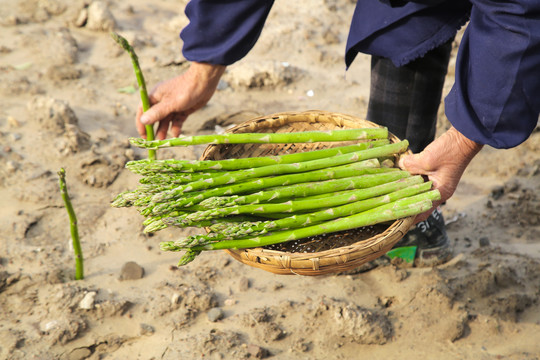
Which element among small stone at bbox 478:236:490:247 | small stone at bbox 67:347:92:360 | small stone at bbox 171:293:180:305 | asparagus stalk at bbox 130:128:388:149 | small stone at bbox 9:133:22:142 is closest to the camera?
asparagus stalk at bbox 130:128:388:149

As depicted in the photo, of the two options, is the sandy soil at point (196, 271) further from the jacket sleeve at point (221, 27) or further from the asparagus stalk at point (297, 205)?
the jacket sleeve at point (221, 27)

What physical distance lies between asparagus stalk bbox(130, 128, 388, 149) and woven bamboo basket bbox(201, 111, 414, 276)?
0.20 m

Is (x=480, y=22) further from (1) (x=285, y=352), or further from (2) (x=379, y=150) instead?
(1) (x=285, y=352)

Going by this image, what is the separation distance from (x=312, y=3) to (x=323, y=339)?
448 cm

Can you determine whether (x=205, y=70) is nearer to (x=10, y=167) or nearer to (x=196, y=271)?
(x=196, y=271)

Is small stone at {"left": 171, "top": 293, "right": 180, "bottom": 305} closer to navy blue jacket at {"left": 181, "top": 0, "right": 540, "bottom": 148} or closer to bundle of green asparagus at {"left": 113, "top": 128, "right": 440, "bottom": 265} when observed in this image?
bundle of green asparagus at {"left": 113, "top": 128, "right": 440, "bottom": 265}

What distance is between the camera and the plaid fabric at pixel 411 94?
10.5ft

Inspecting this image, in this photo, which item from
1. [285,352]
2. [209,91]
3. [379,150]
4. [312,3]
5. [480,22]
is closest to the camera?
[480,22]

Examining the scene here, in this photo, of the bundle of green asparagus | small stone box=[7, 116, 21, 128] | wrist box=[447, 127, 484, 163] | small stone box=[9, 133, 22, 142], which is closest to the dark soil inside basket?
the bundle of green asparagus

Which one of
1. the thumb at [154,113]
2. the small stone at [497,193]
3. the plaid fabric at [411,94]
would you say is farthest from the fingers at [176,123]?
the small stone at [497,193]

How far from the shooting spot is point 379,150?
8.97 ft

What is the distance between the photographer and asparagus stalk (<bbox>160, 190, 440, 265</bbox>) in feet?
7.77

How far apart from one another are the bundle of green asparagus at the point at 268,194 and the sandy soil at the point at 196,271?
2.76 feet

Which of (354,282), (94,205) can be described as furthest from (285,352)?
(94,205)
